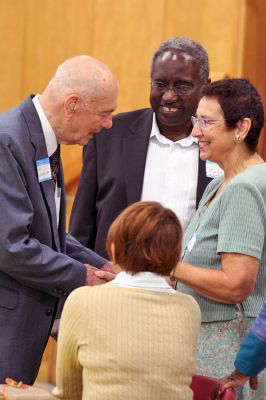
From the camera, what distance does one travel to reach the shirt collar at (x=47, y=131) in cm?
315

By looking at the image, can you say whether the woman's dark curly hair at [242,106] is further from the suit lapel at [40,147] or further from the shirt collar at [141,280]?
the shirt collar at [141,280]

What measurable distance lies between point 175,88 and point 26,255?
137 cm

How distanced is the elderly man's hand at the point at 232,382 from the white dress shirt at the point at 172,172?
120cm

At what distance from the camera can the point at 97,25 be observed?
551 centimetres

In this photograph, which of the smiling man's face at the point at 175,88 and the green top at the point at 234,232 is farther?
the smiling man's face at the point at 175,88

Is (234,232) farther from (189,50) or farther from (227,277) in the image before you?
(189,50)

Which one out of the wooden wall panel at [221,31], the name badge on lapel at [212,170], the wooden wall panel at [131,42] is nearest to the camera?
the name badge on lapel at [212,170]

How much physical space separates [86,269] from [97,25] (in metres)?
2.69

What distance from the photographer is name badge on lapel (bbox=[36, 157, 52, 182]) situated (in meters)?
3.05

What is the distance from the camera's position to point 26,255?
293 cm

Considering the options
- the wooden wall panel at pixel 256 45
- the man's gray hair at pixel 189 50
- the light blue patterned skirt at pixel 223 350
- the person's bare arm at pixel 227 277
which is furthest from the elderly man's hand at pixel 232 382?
the wooden wall panel at pixel 256 45

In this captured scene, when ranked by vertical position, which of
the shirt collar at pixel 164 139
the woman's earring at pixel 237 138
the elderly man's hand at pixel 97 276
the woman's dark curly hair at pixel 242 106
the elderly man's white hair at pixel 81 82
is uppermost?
the elderly man's white hair at pixel 81 82

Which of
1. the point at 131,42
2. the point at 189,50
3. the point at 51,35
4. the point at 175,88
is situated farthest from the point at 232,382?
the point at 51,35

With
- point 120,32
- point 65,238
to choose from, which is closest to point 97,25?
point 120,32
